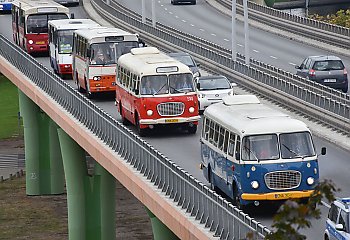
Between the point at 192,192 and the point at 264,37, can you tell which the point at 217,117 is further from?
the point at 264,37

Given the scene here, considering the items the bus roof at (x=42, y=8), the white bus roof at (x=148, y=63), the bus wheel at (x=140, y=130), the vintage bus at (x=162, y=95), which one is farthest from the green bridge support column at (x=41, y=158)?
the vintage bus at (x=162, y=95)

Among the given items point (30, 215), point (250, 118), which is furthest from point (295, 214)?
point (30, 215)

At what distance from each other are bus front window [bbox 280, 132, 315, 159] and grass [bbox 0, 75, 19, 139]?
62.6m

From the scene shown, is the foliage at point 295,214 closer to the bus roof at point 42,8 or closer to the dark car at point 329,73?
the dark car at point 329,73

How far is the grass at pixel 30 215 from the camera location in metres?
62.8

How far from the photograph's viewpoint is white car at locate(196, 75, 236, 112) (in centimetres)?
4969

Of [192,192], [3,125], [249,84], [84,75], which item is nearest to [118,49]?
[84,75]

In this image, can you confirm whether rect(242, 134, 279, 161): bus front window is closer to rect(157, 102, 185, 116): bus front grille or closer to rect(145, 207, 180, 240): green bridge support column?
rect(145, 207, 180, 240): green bridge support column

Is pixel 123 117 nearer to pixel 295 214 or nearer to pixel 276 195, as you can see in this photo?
pixel 276 195

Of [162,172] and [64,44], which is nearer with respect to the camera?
[162,172]

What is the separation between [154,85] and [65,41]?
19.0 metres

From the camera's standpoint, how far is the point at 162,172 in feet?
108

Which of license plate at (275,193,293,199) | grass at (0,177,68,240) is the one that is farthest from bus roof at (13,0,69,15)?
license plate at (275,193,293,199)

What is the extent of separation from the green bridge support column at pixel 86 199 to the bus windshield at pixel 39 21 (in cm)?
1200
